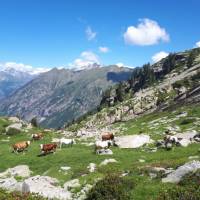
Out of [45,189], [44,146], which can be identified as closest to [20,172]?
[44,146]

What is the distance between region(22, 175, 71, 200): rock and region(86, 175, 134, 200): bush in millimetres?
2591

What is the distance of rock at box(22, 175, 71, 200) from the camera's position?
22.4 meters

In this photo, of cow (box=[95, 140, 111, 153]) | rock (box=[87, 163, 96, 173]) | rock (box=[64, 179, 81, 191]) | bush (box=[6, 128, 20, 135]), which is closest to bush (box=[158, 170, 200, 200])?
rock (box=[64, 179, 81, 191])

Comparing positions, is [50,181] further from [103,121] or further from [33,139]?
[103,121]

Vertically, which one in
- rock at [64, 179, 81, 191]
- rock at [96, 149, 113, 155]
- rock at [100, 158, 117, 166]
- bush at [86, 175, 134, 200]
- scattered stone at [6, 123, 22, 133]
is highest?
scattered stone at [6, 123, 22, 133]

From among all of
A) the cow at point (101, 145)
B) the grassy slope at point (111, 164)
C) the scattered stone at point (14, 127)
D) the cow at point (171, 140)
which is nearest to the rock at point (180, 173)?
the grassy slope at point (111, 164)

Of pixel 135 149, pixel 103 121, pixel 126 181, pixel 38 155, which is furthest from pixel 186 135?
pixel 103 121

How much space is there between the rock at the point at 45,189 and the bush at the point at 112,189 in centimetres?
259

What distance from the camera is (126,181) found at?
826 inches

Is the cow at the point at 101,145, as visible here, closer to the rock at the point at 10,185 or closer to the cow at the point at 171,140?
the cow at the point at 171,140

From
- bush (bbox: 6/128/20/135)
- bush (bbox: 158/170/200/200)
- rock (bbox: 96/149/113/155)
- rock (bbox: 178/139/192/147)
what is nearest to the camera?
bush (bbox: 158/170/200/200)

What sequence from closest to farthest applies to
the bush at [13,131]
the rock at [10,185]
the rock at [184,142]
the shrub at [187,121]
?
the rock at [10,185] → the rock at [184,142] → the shrub at [187,121] → the bush at [13,131]

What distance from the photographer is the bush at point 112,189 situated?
770 inches

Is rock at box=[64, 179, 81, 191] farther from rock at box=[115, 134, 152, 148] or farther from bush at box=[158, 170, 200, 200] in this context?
rock at box=[115, 134, 152, 148]
